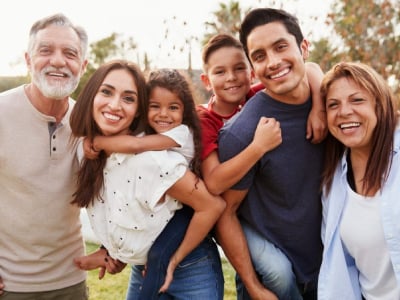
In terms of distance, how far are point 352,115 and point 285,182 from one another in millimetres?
538

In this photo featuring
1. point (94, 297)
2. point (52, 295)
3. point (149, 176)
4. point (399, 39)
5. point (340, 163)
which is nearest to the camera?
point (149, 176)

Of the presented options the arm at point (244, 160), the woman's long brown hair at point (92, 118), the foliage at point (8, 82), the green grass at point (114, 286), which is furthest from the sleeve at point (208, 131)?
the foliage at point (8, 82)

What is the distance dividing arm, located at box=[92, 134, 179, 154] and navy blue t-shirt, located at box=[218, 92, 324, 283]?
351mm

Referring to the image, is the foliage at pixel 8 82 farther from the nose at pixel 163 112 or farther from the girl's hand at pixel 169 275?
the girl's hand at pixel 169 275

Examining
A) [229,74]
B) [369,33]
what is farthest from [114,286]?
[369,33]

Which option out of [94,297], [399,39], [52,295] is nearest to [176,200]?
[52,295]

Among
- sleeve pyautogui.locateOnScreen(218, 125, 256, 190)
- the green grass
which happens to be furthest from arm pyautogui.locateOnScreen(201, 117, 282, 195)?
the green grass

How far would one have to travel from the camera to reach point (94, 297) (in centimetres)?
584

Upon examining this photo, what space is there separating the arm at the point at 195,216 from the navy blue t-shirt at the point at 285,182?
0.20 meters

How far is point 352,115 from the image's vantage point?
276cm

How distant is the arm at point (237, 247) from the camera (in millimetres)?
3008

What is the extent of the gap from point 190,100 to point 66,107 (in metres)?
0.94

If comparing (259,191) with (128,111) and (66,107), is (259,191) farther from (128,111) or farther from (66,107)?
(66,107)

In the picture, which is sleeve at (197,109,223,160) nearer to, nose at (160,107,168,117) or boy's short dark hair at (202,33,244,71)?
nose at (160,107,168,117)
